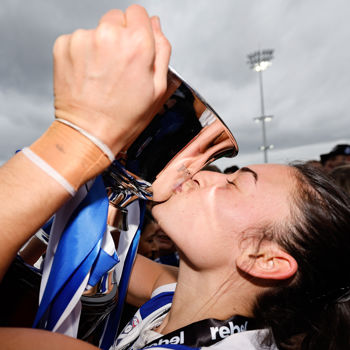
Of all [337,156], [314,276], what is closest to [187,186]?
[314,276]

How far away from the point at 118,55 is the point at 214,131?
1.28ft

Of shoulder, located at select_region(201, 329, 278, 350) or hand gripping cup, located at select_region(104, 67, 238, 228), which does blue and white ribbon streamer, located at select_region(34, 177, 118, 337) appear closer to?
hand gripping cup, located at select_region(104, 67, 238, 228)

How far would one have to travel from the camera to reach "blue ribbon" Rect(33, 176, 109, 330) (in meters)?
0.71

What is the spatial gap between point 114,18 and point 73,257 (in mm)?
597

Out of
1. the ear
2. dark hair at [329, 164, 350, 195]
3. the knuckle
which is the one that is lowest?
the ear

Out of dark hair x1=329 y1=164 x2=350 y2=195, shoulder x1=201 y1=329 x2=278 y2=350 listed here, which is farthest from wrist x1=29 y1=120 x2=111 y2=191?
dark hair x1=329 y1=164 x2=350 y2=195

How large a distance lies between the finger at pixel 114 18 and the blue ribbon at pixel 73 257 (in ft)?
1.49

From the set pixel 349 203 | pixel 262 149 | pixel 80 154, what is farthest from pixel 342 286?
pixel 262 149

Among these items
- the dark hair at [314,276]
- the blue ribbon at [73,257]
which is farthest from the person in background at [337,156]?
the blue ribbon at [73,257]

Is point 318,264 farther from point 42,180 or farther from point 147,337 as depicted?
point 42,180

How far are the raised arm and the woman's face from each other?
47 cm

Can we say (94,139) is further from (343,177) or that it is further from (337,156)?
(337,156)

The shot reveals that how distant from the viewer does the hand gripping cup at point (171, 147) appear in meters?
Answer: 0.67

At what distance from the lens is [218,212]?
95 cm
